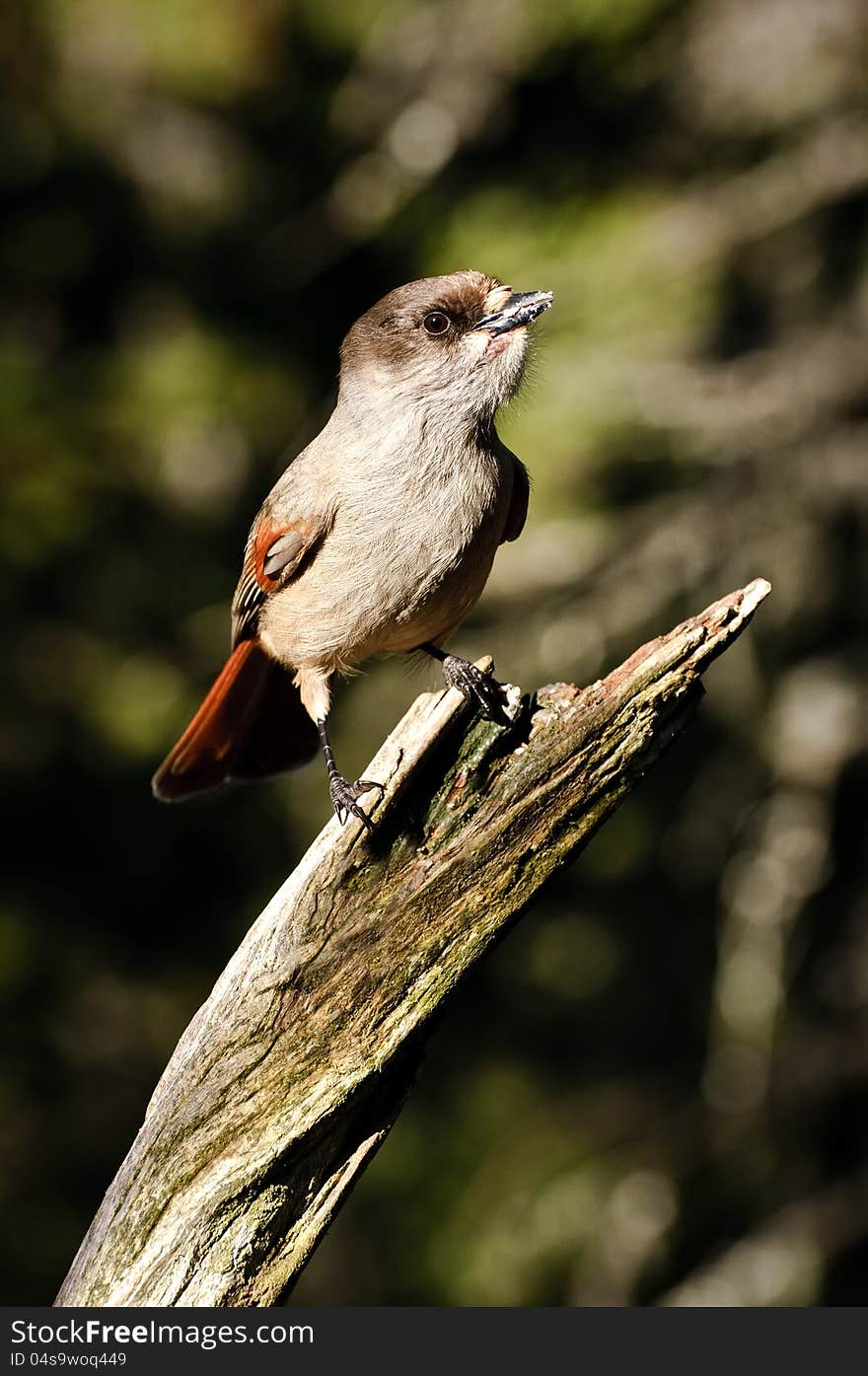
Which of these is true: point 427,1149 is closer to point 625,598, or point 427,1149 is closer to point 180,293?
point 625,598

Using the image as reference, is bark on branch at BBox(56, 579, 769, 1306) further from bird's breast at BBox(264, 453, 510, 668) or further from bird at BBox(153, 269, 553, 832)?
bird's breast at BBox(264, 453, 510, 668)

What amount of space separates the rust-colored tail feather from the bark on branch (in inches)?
51.7

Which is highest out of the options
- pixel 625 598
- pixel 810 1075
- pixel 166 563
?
pixel 166 563

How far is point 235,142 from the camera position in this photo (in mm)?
6312

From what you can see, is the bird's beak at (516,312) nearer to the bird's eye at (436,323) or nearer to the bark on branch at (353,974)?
the bird's eye at (436,323)

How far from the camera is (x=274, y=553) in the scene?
4.01 meters

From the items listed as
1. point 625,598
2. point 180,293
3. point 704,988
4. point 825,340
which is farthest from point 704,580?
point 180,293

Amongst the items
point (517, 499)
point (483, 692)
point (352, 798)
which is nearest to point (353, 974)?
point (352, 798)

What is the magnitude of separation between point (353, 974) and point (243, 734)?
5.17 feet

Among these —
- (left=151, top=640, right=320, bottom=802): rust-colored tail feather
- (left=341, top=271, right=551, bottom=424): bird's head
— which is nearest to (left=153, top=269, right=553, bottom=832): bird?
(left=341, top=271, right=551, bottom=424): bird's head

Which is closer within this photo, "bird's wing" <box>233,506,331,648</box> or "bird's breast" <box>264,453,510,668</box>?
"bird's breast" <box>264,453,510,668</box>

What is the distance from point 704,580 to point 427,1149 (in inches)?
110

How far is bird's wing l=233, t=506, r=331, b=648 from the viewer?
12.9ft

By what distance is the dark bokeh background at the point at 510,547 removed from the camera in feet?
19.1
